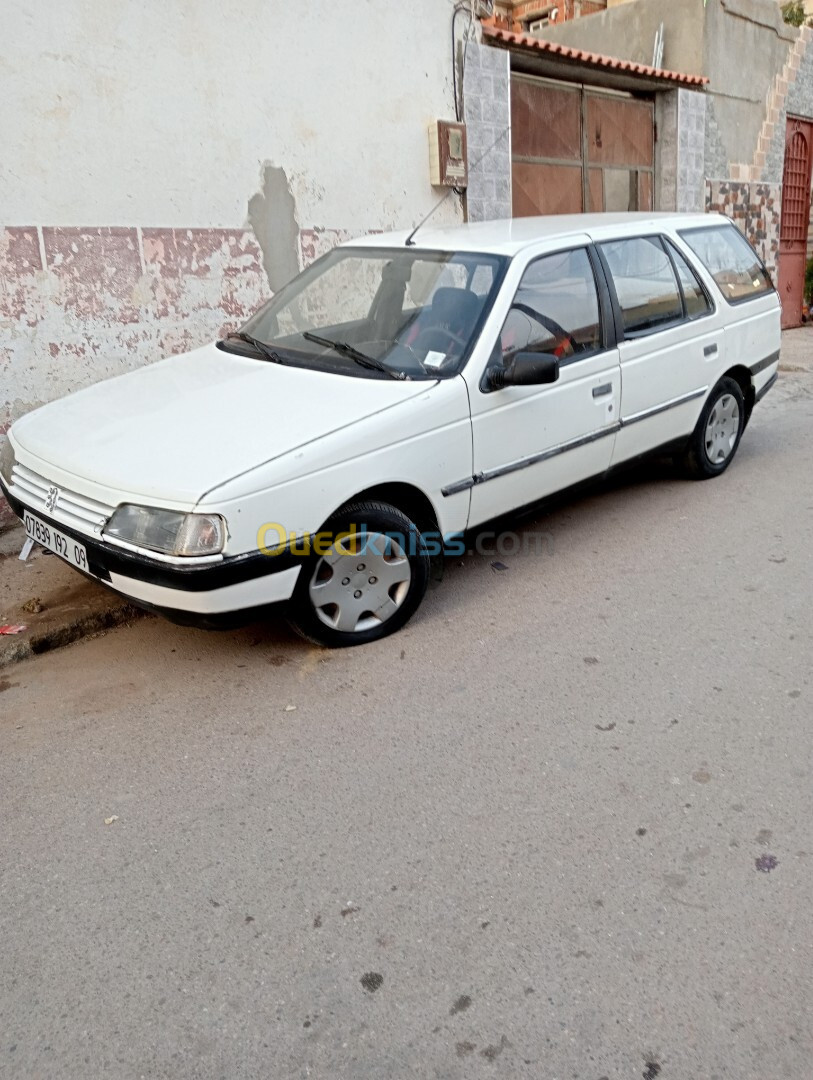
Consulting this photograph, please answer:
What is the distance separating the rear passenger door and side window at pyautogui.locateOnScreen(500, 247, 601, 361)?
0.20m

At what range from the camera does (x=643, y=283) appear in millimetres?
5109

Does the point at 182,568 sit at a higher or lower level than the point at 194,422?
lower

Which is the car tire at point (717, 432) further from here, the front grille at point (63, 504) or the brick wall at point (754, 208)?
the brick wall at point (754, 208)

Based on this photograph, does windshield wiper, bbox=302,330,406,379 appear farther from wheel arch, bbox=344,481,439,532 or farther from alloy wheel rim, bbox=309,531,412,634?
alloy wheel rim, bbox=309,531,412,634

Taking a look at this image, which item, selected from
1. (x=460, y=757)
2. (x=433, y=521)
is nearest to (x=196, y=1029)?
(x=460, y=757)

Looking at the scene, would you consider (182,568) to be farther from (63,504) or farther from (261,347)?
(261,347)

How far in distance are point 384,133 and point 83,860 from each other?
→ 686 cm

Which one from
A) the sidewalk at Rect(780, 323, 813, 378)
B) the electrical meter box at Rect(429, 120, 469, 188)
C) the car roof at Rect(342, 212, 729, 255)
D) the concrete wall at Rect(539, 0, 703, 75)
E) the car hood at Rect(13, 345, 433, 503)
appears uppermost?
the concrete wall at Rect(539, 0, 703, 75)

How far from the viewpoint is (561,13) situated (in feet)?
51.9

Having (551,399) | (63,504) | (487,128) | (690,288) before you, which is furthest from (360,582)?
(487,128)

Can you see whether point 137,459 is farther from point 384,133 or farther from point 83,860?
point 384,133

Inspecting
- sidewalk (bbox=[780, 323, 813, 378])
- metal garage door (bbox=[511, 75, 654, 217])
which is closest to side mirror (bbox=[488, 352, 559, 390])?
metal garage door (bbox=[511, 75, 654, 217])

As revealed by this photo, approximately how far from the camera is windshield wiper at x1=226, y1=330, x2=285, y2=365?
14.4 feet

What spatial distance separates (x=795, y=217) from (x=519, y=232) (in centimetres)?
1143
